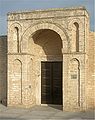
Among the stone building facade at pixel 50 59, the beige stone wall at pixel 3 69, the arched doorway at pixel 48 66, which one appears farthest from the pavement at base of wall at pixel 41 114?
the beige stone wall at pixel 3 69

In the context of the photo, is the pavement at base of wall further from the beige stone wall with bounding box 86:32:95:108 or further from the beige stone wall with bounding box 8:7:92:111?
the beige stone wall with bounding box 86:32:95:108

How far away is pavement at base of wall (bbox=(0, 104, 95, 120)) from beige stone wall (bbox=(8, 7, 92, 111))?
485 millimetres

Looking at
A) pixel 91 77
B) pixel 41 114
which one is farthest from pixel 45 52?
pixel 41 114

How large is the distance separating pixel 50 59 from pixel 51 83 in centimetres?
138

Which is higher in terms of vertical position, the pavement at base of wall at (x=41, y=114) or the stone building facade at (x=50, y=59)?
the stone building facade at (x=50, y=59)

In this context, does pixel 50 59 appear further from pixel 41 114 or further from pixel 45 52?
pixel 41 114

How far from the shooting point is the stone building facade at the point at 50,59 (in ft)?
44.5

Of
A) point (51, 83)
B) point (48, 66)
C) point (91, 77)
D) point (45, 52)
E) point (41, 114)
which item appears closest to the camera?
point (41, 114)

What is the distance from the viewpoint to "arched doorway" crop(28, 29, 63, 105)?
15.4 meters

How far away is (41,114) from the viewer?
12.8 meters

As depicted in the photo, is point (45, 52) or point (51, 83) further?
point (45, 52)

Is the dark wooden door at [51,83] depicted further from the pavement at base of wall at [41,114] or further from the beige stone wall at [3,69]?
the beige stone wall at [3,69]

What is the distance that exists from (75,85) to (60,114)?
1705 millimetres

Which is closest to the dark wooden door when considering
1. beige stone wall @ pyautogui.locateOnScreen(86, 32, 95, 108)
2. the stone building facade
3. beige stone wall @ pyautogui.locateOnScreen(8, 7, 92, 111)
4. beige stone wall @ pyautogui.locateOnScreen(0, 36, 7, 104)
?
the stone building facade
